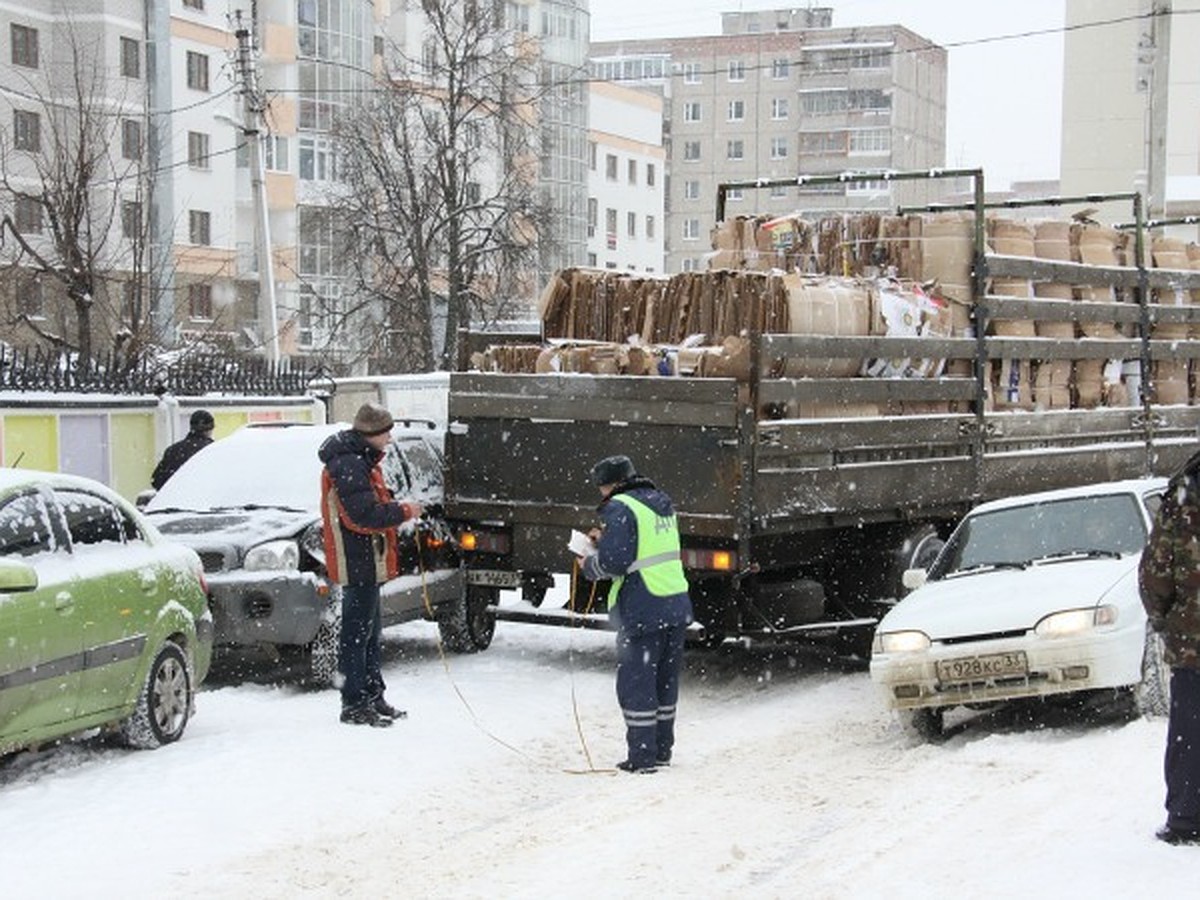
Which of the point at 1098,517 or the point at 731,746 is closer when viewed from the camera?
the point at 731,746

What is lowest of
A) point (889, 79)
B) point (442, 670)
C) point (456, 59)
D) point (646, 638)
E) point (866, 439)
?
point (442, 670)

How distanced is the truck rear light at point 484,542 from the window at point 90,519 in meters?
3.18

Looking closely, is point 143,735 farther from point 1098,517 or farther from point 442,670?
point 1098,517

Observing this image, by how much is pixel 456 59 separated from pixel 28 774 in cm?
2950

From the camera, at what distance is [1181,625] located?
6523 mm

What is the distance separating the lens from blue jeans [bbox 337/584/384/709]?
9961 millimetres

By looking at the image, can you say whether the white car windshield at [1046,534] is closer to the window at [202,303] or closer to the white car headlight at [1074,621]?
the white car headlight at [1074,621]

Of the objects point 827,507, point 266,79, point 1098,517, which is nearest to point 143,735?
point 827,507

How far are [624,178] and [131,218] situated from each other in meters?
63.6

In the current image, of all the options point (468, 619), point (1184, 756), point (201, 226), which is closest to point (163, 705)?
point (468, 619)

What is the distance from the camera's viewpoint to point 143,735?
937 cm

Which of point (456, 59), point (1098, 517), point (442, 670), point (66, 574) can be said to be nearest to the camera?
point (66, 574)

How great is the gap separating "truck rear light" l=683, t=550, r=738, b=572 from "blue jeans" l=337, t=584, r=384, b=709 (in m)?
2.15

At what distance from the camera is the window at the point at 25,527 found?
8.52 meters
